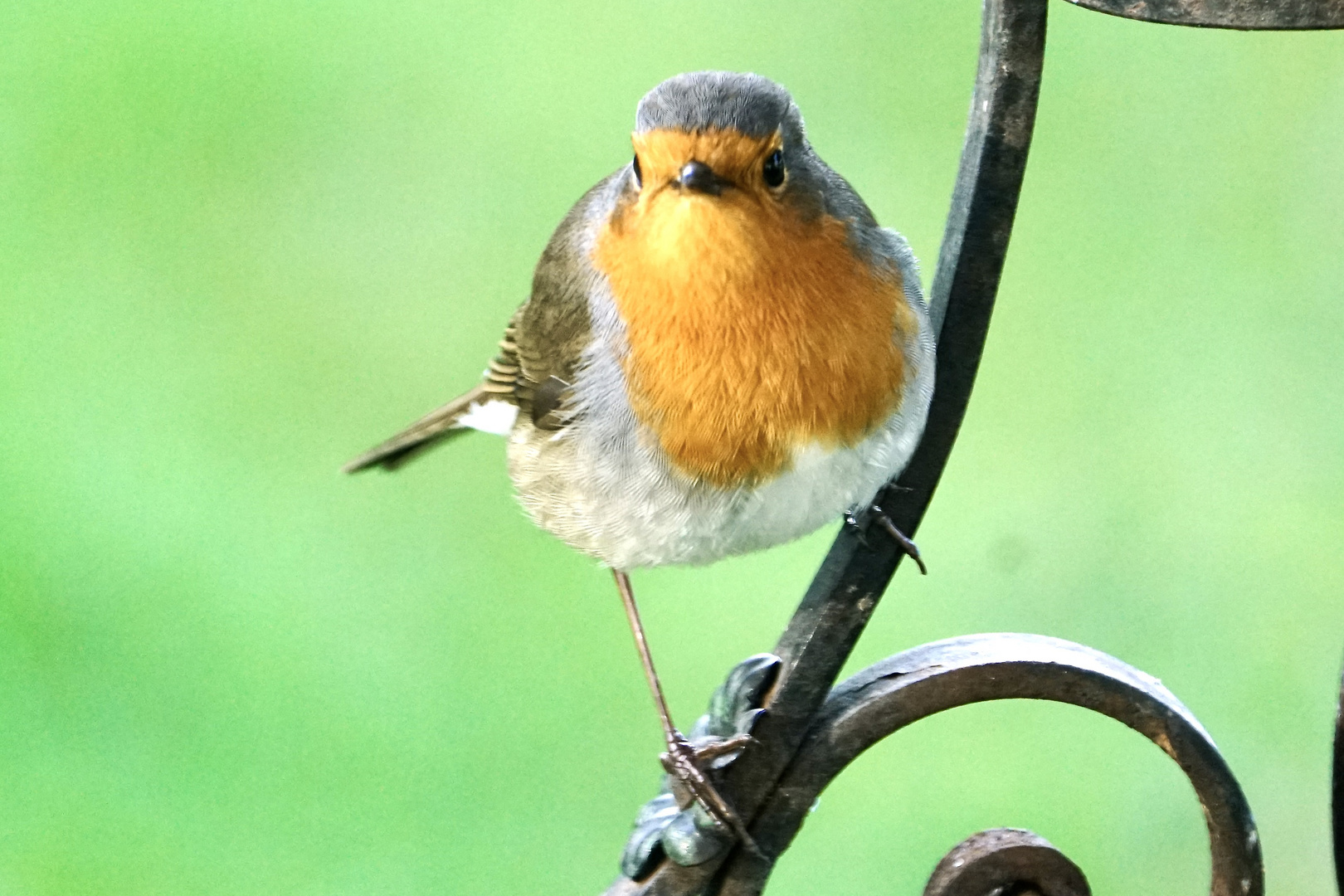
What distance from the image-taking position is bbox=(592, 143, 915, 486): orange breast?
1841 millimetres

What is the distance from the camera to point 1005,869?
1.68 metres

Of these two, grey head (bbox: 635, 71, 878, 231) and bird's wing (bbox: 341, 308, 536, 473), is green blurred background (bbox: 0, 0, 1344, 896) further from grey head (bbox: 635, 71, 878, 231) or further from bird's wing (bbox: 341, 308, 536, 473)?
grey head (bbox: 635, 71, 878, 231)

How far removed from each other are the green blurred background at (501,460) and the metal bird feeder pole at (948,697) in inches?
65.6

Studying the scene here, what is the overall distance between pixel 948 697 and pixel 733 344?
1.49 feet

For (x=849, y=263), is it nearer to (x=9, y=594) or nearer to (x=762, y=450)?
(x=762, y=450)

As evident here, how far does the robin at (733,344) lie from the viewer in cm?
176

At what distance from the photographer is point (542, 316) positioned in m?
2.32

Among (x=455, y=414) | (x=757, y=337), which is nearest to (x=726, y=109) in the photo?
(x=757, y=337)

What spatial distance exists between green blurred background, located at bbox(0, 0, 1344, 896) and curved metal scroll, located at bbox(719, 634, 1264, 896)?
5.37 feet

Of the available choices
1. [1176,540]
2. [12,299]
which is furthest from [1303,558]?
[12,299]

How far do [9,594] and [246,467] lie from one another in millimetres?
Result: 576

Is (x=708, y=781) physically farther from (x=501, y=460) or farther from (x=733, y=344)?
(x=501, y=460)

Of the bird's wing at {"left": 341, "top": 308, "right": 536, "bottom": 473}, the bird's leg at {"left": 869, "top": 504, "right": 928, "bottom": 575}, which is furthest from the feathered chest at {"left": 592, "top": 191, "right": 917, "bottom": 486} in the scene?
the bird's wing at {"left": 341, "top": 308, "right": 536, "bottom": 473}

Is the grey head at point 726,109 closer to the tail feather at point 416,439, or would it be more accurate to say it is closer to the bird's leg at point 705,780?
the bird's leg at point 705,780
